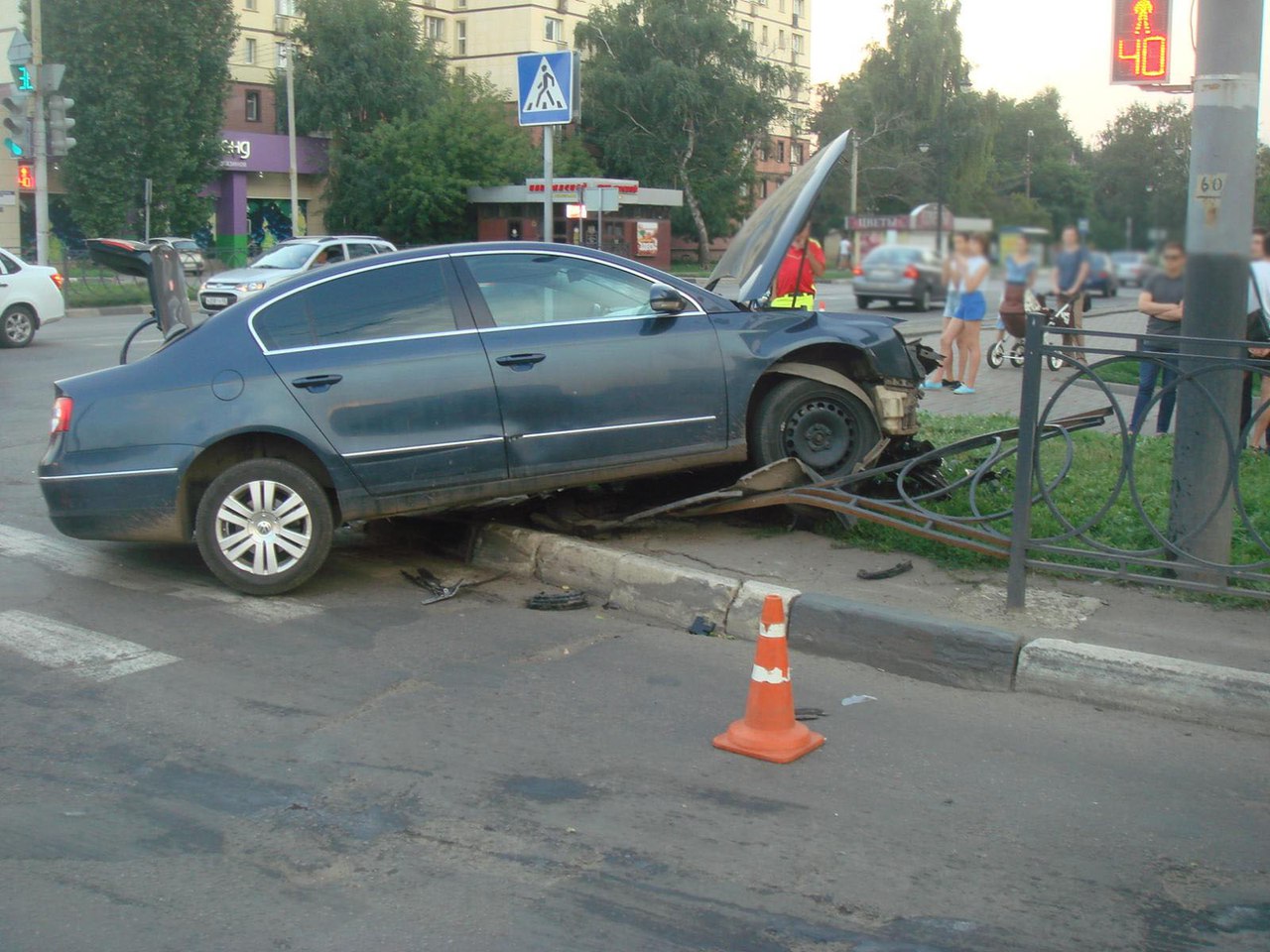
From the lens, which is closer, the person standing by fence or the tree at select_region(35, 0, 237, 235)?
the person standing by fence

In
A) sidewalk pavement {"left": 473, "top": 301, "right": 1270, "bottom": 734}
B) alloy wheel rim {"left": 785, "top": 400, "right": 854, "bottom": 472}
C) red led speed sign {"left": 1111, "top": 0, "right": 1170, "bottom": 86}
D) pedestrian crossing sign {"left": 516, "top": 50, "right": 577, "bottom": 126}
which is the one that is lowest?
sidewalk pavement {"left": 473, "top": 301, "right": 1270, "bottom": 734}

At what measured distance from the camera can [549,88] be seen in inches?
414

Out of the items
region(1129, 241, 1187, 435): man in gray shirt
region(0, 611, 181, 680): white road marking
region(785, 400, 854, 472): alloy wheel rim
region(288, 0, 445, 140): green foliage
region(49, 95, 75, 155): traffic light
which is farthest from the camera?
region(288, 0, 445, 140): green foliage

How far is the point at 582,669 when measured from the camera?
18.2 feet

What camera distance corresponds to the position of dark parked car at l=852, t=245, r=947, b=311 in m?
4.94

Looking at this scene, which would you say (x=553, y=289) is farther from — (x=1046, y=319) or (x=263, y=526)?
(x=1046, y=319)

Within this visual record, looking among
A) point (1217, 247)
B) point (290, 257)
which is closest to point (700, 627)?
point (1217, 247)

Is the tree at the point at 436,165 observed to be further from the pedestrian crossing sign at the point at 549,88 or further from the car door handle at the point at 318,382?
the car door handle at the point at 318,382

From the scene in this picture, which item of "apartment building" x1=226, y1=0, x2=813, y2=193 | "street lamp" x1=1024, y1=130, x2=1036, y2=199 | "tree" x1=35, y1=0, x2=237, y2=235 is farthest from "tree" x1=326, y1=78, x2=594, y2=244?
"street lamp" x1=1024, y1=130, x2=1036, y2=199

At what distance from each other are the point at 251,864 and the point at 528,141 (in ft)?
160

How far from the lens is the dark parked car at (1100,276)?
4.54 metres

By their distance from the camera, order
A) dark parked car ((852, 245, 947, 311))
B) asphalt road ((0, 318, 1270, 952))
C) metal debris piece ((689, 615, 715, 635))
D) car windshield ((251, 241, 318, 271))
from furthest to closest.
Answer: car windshield ((251, 241, 318, 271)), metal debris piece ((689, 615, 715, 635)), dark parked car ((852, 245, 947, 311)), asphalt road ((0, 318, 1270, 952))

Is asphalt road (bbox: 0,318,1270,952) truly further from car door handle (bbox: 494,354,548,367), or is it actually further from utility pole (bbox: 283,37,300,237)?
utility pole (bbox: 283,37,300,237)

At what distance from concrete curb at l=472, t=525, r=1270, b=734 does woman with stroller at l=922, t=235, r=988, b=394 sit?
146cm
